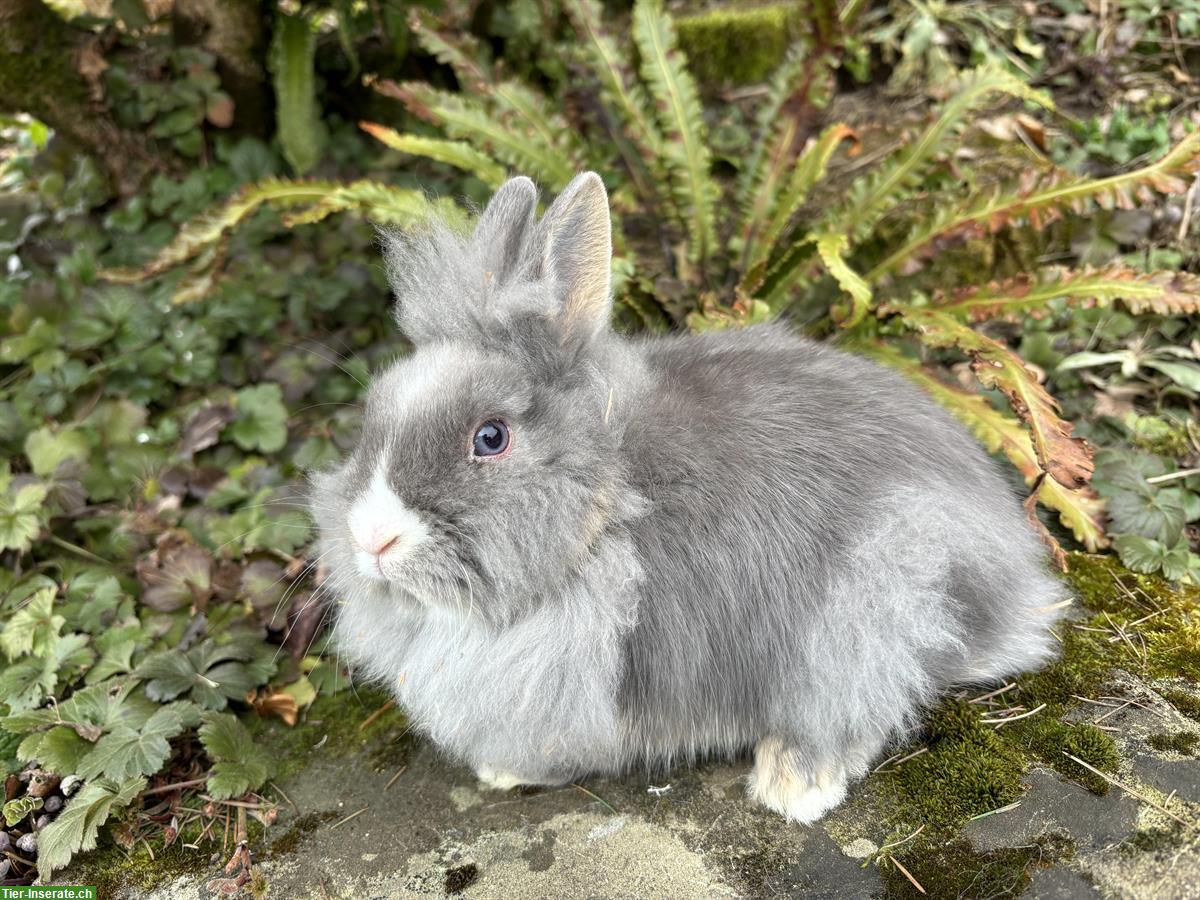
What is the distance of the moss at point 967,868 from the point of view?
2.03 meters

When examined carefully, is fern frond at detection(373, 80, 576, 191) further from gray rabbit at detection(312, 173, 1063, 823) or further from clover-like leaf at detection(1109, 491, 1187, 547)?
clover-like leaf at detection(1109, 491, 1187, 547)

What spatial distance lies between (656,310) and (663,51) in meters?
1.20

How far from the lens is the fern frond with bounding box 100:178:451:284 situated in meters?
3.48

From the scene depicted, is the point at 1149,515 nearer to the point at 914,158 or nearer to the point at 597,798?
the point at 914,158

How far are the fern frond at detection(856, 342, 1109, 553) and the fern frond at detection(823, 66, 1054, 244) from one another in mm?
1002

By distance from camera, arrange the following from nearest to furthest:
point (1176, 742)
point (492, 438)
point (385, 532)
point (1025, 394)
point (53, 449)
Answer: point (385, 532), point (492, 438), point (1176, 742), point (1025, 394), point (53, 449)

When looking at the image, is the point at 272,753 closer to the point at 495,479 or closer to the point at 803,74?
the point at 495,479

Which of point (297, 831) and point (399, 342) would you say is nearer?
point (297, 831)

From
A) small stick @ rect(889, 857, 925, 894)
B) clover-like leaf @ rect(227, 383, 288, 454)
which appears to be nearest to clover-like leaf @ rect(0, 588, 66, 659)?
clover-like leaf @ rect(227, 383, 288, 454)

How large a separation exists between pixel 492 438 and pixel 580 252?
0.50 m

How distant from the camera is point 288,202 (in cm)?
370

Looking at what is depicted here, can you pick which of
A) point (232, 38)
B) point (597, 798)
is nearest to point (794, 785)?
point (597, 798)

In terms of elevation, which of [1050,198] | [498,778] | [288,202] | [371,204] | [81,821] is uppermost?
[288,202]

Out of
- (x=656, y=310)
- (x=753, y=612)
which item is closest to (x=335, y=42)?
(x=656, y=310)
